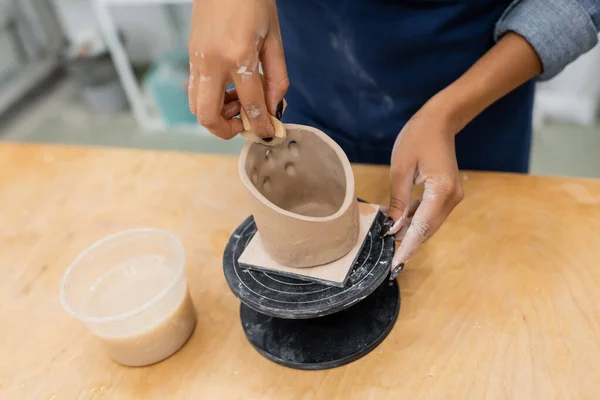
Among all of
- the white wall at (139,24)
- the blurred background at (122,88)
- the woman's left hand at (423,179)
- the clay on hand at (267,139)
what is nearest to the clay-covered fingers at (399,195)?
the woman's left hand at (423,179)

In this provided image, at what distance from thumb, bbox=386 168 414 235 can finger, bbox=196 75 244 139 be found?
0.30 meters

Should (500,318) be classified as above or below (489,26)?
below

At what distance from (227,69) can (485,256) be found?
528 mm

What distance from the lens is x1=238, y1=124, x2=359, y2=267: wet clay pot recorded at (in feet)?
2.48

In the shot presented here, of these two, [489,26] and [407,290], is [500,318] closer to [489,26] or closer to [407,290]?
[407,290]

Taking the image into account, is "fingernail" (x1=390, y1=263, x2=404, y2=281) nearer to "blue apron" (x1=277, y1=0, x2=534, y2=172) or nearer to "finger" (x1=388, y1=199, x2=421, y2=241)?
"finger" (x1=388, y1=199, x2=421, y2=241)

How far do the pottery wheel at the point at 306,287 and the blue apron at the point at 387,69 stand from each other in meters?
0.39

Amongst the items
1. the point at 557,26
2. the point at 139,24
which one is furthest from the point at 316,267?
the point at 139,24

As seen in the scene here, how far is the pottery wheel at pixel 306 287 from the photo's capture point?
0.74m

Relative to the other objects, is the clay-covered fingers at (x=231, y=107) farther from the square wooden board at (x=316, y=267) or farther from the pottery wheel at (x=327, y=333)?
the pottery wheel at (x=327, y=333)

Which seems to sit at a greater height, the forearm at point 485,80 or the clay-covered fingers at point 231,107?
the clay-covered fingers at point 231,107

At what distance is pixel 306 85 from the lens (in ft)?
3.91

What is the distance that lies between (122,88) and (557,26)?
2.60 m

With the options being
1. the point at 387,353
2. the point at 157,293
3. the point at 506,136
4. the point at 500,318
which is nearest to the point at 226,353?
the point at 157,293
